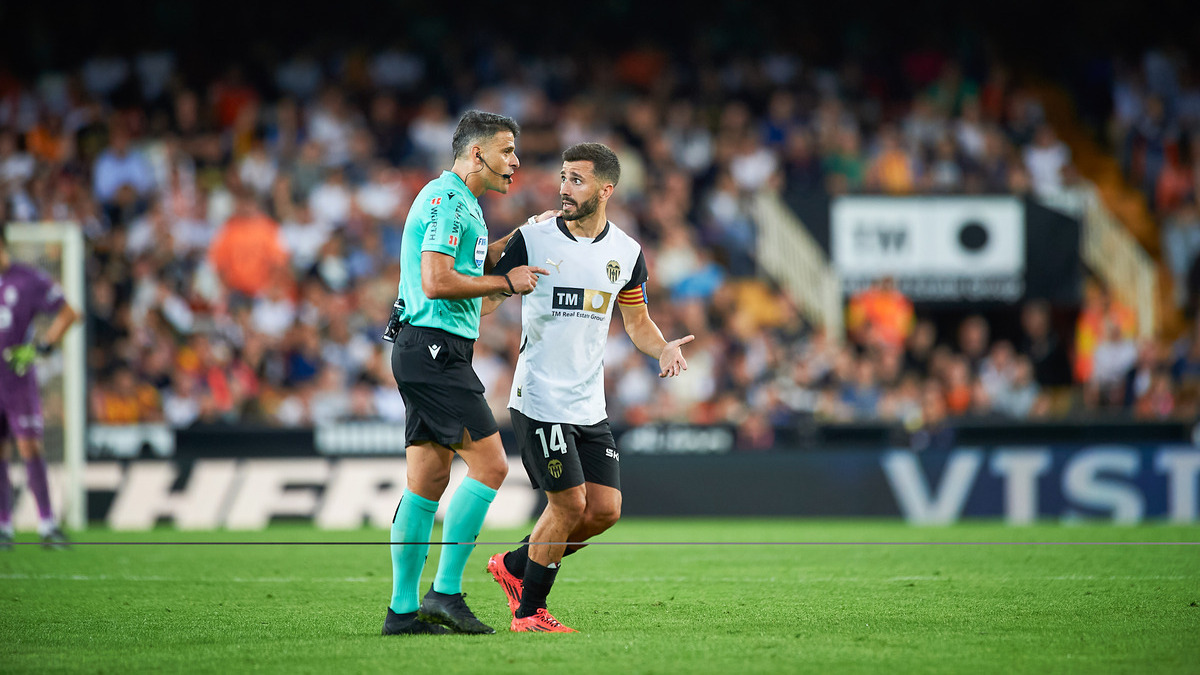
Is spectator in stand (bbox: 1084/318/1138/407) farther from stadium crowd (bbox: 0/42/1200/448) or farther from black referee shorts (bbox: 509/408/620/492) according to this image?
black referee shorts (bbox: 509/408/620/492)

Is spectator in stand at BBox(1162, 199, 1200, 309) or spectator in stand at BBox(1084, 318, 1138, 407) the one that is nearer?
spectator in stand at BBox(1084, 318, 1138, 407)

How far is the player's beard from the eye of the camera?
6520mm

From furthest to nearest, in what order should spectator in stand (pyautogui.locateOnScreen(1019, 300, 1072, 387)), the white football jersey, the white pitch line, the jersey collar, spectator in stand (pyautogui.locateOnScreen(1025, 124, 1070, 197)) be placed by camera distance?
1. spectator in stand (pyautogui.locateOnScreen(1025, 124, 1070, 197))
2. spectator in stand (pyautogui.locateOnScreen(1019, 300, 1072, 387))
3. the white pitch line
4. the jersey collar
5. the white football jersey

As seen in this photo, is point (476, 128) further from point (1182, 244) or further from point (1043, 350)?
point (1182, 244)

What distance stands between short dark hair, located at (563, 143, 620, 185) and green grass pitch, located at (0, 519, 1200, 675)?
225 cm

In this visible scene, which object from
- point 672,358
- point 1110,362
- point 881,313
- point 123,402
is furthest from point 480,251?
point 1110,362

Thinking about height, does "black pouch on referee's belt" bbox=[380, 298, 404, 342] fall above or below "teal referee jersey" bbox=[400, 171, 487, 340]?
below

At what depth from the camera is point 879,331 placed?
16.5 meters

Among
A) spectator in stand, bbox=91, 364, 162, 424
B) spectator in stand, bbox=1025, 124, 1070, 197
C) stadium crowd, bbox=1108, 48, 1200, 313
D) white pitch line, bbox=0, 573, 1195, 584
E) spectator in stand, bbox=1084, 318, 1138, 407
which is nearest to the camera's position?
white pitch line, bbox=0, 573, 1195, 584

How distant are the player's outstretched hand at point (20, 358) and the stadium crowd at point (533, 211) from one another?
334 centimetres

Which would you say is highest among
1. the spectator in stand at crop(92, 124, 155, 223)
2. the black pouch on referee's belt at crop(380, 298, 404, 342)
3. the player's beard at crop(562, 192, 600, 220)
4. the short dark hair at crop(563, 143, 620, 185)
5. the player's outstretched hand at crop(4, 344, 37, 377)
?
the spectator in stand at crop(92, 124, 155, 223)

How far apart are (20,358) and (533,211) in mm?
7991

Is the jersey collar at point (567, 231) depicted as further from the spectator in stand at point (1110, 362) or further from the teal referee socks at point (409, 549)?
the spectator in stand at point (1110, 362)

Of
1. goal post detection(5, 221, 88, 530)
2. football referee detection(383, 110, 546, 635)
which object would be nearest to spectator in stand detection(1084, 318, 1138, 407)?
goal post detection(5, 221, 88, 530)
